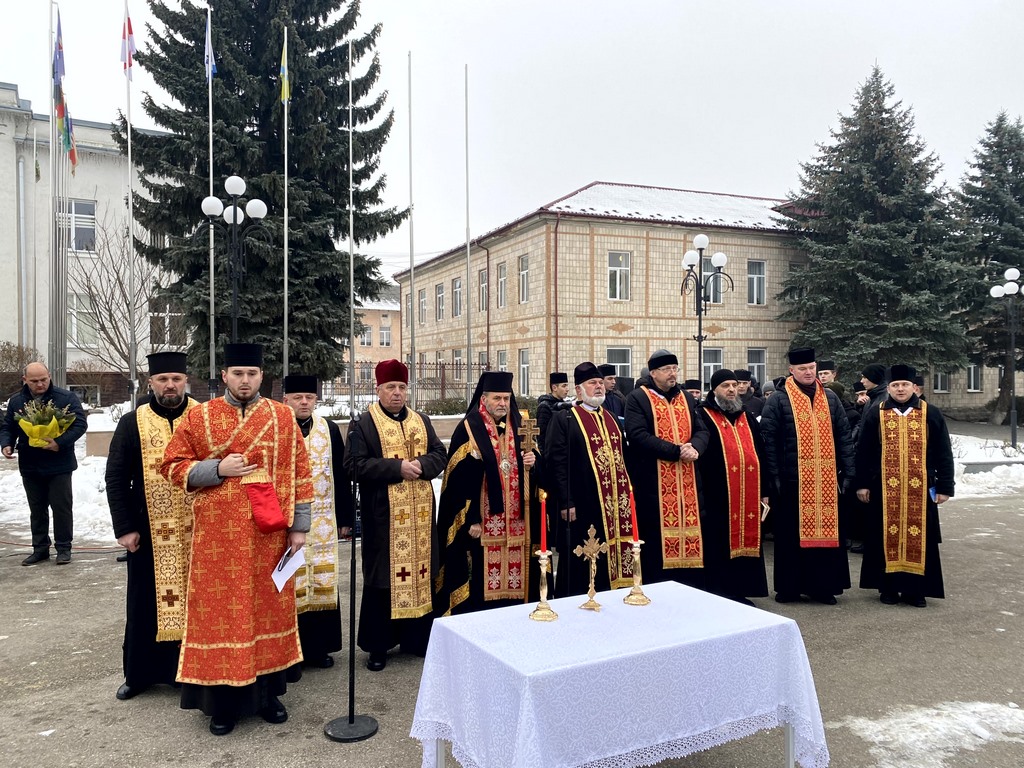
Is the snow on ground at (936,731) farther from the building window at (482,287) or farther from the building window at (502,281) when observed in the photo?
the building window at (482,287)

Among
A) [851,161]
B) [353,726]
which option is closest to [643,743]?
[353,726]

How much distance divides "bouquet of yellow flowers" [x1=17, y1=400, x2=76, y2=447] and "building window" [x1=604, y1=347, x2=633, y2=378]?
19.2m

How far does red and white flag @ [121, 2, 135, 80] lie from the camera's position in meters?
14.6

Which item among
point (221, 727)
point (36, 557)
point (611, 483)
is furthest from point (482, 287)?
point (221, 727)

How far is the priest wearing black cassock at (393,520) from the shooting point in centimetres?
489

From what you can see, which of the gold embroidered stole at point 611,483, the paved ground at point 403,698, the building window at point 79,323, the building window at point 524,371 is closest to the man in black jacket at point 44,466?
the paved ground at point 403,698

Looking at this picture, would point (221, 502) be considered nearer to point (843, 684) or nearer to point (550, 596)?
point (550, 596)

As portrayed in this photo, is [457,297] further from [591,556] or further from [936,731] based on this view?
[936,731]

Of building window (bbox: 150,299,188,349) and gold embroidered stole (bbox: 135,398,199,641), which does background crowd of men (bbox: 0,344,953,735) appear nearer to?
gold embroidered stole (bbox: 135,398,199,641)

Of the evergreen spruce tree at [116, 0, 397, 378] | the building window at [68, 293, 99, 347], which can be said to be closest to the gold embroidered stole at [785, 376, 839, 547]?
the evergreen spruce tree at [116, 0, 397, 378]

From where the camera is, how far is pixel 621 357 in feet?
83.3

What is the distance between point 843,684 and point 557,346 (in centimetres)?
2038

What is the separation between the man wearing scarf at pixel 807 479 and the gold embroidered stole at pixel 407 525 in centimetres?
315

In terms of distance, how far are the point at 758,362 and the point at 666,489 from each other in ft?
73.9
